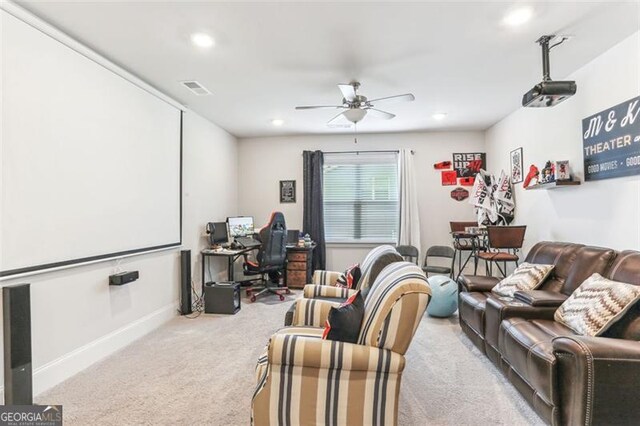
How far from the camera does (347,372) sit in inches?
63.0

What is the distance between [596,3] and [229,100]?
340cm

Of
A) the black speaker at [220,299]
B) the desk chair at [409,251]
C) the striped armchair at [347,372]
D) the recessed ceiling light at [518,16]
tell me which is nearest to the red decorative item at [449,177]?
the desk chair at [409,251]

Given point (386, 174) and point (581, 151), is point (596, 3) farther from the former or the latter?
point (386, 174)

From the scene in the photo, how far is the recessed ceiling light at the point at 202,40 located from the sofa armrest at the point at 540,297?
309 centimetres

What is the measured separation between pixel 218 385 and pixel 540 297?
243cm

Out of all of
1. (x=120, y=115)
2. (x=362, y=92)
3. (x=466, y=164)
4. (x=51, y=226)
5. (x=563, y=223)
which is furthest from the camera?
(x=466, y=164)

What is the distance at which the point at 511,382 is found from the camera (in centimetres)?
230

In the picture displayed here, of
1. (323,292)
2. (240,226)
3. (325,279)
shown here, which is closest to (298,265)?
(240,226)

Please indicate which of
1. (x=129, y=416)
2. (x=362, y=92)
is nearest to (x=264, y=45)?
(x=362, y=92)

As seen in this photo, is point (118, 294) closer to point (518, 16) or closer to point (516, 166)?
point (518, 16)

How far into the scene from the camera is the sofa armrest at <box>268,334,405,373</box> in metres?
1.58

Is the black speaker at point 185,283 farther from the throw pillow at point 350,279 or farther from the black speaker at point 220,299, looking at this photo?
the throw pillow at point 350,279

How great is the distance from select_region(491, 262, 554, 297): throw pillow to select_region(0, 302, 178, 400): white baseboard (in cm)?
342

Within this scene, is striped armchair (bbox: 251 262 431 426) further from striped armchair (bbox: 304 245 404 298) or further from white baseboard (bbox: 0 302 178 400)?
white baseboard (bbox: 0 302 178 400)
